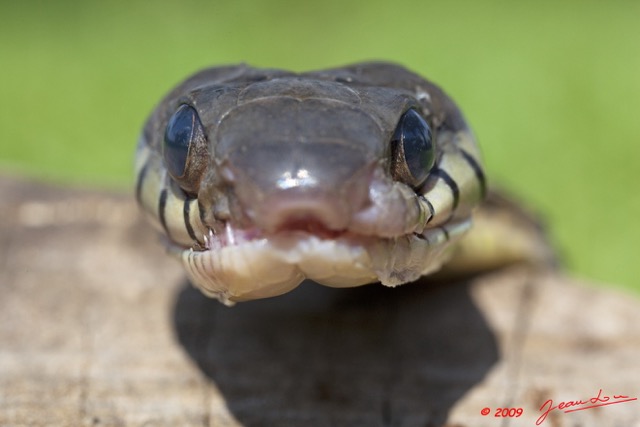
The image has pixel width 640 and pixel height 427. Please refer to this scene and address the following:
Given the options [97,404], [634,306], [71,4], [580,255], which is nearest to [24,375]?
[97,404]

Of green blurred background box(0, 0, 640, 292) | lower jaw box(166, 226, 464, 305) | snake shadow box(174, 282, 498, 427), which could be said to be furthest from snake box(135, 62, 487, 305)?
green blurred background box(0, 0, 640, 292)

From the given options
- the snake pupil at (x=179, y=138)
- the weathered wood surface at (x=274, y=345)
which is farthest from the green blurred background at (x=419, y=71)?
the snake pupil at (x=179, y=138)

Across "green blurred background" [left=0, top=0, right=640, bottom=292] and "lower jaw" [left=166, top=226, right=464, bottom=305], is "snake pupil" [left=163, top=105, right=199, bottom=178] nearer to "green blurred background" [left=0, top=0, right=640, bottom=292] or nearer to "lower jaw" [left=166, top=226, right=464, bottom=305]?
"lower jaw" [left=166, top=226, right=464, bottom=305]

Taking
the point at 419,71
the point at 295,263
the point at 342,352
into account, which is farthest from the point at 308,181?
the point at 419,71

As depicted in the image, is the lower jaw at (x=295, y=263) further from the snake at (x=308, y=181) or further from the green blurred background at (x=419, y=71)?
the green blurred background at (x=419, y=71)

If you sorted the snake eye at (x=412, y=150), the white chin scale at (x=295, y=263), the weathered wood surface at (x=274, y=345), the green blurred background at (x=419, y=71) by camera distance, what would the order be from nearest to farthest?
the white chin scale at (x=295, y=263) < the snake eye at (x=412, y=150) < the weathered wood surface at (x=274, y=345) < the green blurred background at (x=419, y=71)

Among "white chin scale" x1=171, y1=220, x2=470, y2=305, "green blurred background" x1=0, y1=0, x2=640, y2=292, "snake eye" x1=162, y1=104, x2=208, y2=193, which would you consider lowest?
"green blurred background" x1=0, y1=0, x2=640, y2=292

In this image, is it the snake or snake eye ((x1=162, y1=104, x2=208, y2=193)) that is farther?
snake eye ((x1=162, y1=104, x2=208, y2=193))

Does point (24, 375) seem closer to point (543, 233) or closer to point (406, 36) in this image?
point (543, 233)
